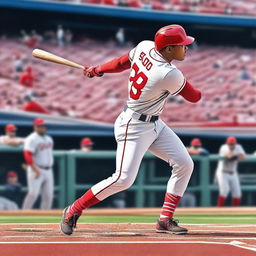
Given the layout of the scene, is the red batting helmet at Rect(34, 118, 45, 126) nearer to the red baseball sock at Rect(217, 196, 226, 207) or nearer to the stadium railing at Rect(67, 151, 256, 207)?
the stadium railing at Rect(67, 151, 256, 207)

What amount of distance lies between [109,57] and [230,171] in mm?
4768

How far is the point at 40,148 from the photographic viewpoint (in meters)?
12.1

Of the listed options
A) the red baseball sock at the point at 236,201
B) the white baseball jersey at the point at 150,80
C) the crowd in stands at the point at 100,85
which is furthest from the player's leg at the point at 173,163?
the crowd in stands at the point at 100,85

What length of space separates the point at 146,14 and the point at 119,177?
1119 centimetres

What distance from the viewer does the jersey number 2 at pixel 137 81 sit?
5723 millimetres

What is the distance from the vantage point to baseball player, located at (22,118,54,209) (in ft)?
39.7

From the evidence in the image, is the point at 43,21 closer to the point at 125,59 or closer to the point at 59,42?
the point at 59,42

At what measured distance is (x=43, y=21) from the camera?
1662 centimetres

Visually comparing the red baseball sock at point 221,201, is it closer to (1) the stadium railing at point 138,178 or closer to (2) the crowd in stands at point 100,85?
(1) the stadium railing at point 138,178

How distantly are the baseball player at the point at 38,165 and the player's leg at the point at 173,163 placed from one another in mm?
6179

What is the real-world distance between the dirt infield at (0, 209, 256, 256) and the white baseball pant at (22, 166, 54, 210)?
5.48 metres

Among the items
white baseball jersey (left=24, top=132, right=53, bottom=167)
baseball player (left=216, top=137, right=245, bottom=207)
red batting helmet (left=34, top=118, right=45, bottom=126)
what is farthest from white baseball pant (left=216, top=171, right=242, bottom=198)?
red batting helmet (left=34, top=118, right=45, bottom=126)

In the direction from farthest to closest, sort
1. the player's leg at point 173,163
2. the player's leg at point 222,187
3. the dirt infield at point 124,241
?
the player's leg at point 222,187 < the player's leg at point 173,163 < the dirt infield at point 124,241
